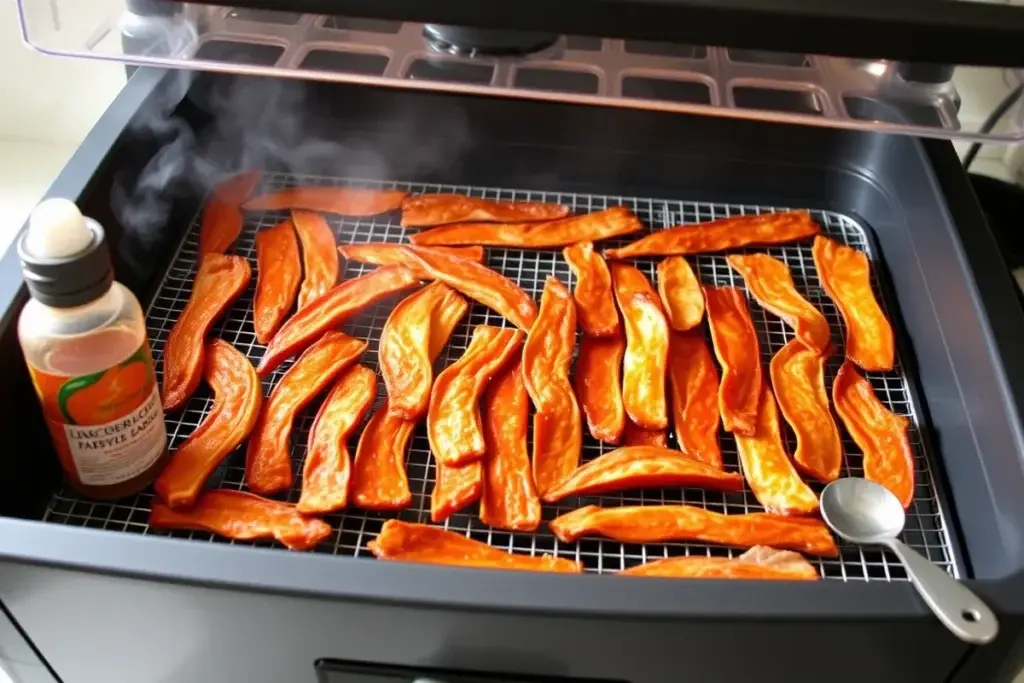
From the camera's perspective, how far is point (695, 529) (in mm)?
756

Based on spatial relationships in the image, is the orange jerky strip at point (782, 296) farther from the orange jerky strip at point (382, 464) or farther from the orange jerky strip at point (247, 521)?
the orange jerky strip at point (247, 521)

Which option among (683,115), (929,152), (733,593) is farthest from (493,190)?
(733,593)

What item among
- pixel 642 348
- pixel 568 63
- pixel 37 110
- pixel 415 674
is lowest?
pixel 415 674

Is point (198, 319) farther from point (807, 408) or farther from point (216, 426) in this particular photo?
point (807, 408)

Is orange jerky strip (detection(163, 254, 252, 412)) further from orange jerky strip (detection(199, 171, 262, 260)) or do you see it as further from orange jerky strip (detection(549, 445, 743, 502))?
orange jerky strip (detection(549, 445, 743, 502))

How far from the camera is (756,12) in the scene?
25.8 inches

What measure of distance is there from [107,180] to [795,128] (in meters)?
0.70

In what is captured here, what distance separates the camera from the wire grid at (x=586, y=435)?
30.0 inches

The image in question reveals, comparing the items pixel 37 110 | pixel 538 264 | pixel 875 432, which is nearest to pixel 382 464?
pixel 538 264

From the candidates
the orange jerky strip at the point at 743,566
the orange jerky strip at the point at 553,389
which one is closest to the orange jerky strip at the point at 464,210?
the orange jerky strip at the point at 553,389

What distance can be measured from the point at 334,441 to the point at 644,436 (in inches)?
10.4

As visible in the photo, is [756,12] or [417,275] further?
[417,275]

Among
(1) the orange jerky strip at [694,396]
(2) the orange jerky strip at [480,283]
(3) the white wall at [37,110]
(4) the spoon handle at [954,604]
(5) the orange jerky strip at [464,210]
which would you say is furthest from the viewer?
(3) the white wall at [37,110]

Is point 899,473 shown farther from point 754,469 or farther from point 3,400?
point 3,400
